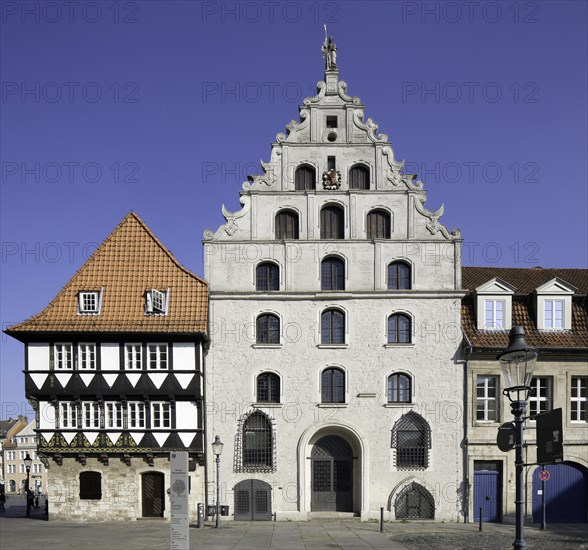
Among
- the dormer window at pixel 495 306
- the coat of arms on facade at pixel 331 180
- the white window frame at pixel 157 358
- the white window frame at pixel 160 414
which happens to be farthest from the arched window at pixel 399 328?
the white window frame at pixel 160 414

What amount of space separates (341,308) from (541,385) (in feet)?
31.3

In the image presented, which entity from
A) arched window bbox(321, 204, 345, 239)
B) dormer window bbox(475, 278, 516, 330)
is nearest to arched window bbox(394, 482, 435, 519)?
dormer window bbox(475, 278, 516, 330)

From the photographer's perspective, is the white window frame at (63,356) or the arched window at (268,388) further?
the arched window at (268,388)

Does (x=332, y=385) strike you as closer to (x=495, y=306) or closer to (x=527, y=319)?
(x=495, y=306)

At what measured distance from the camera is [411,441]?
29.6 m

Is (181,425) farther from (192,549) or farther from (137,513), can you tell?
(192,549)

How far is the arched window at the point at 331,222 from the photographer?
30344mm

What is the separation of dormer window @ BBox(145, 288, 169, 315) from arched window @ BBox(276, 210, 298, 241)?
5689mm

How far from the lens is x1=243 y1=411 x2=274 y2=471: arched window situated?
29.4 m

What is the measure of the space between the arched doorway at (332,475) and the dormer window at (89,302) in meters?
11.3

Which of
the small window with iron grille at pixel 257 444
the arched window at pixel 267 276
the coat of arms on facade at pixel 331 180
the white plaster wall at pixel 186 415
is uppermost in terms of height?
the coat of arms on facade at pixel 331 180

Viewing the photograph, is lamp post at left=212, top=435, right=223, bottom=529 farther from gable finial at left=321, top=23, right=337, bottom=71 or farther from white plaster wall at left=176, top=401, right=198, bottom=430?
gable finial at left=321, top=23, right=337, bottom=71

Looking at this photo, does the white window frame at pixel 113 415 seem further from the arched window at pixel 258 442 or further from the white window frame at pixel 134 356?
the arched window at pixel 258 442

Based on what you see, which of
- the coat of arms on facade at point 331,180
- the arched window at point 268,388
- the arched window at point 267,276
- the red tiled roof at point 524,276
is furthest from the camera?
the red tiled roof at point 524,276
